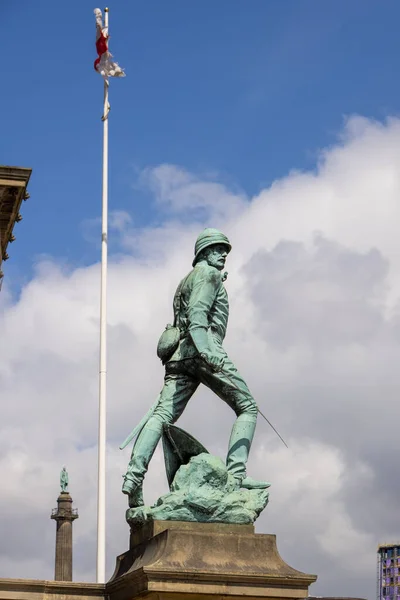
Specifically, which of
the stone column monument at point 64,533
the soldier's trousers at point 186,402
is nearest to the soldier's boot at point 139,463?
the soldier's trousers at point 186,402

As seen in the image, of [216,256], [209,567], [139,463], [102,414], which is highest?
[102,414]

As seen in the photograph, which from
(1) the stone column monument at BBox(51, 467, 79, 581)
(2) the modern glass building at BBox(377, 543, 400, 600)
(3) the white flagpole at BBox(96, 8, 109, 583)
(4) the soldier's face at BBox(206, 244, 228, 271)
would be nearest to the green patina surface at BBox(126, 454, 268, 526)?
(4) the soldier's face at BBox(206, 244, 228, 271)

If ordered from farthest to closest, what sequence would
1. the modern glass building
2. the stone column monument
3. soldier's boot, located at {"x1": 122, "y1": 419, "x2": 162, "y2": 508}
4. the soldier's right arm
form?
the modern glass building → the stone column monument → the soldier's right arm → soldier's boot, located at {"x1": 122, "y1": 419, "x2": 162, "y2": 508}

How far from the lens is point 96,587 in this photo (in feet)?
42.2

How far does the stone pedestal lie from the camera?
38.1 ft

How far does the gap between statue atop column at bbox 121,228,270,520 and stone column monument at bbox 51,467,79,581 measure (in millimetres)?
53567

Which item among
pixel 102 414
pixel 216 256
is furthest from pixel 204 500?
pixel 102 414

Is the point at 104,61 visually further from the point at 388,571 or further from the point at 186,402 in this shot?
the point at 388,571

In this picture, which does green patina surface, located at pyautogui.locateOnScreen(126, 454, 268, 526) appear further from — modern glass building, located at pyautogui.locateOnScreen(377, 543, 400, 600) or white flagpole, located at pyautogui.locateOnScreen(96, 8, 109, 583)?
modern glass building, located at pyautogui.locateOnScreen(377, 543, 400, 600)

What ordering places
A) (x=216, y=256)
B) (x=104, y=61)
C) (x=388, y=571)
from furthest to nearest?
(x=388, y=571) → (x=104, y=61) → (x=216, y=256)

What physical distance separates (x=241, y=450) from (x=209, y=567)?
1.44 metres

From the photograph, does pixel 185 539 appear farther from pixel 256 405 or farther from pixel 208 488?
pixel 256 405

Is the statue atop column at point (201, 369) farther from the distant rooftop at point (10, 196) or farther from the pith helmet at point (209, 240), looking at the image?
the distant rooftop at point (10, 196)

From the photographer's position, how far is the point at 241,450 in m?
12.7
